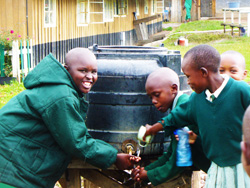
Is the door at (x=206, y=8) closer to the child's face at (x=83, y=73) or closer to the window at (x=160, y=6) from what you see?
the window at (x=160, y=6)

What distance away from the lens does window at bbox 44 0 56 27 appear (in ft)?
48.9

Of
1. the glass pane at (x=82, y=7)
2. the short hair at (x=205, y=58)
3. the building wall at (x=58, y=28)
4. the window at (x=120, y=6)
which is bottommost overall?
the short hair at (x=205, y=58)

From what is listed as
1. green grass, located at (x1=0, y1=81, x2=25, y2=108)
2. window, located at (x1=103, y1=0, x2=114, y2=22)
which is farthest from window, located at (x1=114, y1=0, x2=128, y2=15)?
green grass, located at (x1=0, y1=81, x2=25, y2=108)

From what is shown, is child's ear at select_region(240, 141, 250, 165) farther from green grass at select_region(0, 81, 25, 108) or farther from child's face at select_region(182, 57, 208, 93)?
green grass at select_region(0, 81, 25, 108)

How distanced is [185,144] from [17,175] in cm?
108

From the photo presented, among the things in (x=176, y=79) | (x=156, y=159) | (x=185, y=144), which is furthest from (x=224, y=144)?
(x=156, y=159)

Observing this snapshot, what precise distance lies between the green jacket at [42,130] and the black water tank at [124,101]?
38cm

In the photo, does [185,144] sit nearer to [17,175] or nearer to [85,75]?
[85,75]

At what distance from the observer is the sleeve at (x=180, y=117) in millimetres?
2963

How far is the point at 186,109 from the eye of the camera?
2.97 metres

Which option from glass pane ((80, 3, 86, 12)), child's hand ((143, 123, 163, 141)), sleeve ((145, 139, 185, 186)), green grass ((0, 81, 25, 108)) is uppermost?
glass pane ((80, 3, 86, 12))

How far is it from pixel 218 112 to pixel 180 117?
0.33 m

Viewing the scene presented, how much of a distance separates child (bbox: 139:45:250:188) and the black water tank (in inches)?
24.4

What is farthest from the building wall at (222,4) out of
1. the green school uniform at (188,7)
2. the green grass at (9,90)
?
the green grass at (9,90)
